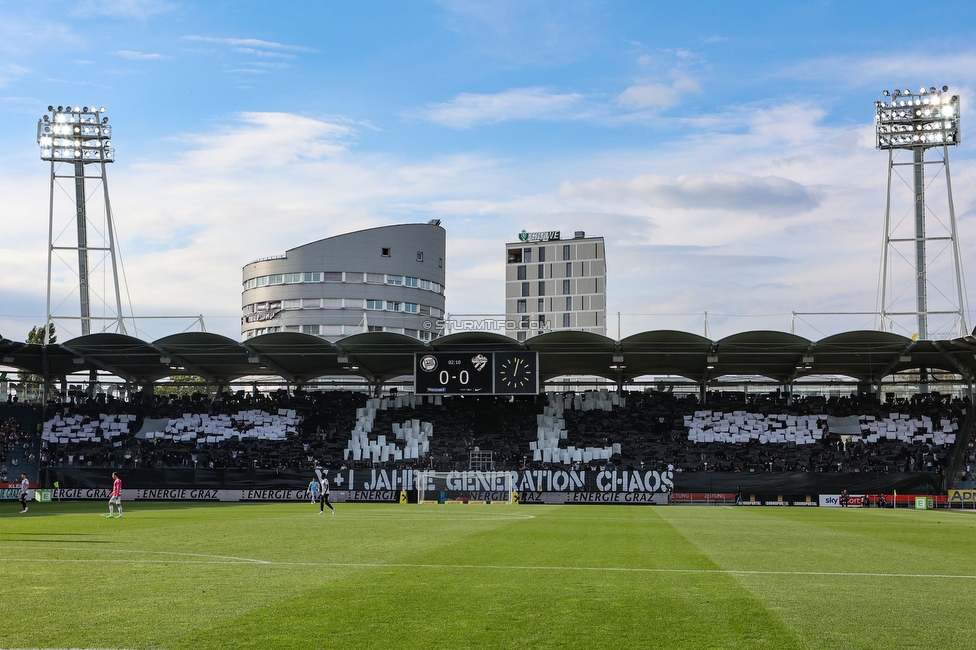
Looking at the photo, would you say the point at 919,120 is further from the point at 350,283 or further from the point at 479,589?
the point at 350,283

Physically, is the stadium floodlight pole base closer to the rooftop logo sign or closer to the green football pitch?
the green football pitch

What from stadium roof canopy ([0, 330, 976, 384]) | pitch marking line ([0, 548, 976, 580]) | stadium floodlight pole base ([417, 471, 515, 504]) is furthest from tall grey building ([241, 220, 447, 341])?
pitch marking line ([0, 548, 976, 580])

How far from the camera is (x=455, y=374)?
5747 centimetres

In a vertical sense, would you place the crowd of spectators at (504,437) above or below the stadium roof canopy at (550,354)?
below

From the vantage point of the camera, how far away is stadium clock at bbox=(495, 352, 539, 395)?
56.9 meters

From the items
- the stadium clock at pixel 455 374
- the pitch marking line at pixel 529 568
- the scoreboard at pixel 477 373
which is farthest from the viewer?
the stadium clock at pixel 455 374

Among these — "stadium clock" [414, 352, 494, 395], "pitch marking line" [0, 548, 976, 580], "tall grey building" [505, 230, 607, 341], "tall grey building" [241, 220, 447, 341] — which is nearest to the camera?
"pitch marking line" [0, 548, 976, 580]

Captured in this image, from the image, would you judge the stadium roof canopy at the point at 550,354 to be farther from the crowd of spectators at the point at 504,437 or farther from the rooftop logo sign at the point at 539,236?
the rooftop logo sign at the point at 539,236

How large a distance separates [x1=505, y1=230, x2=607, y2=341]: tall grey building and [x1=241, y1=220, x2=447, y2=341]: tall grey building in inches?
785

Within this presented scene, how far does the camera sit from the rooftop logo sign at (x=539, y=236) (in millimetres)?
140875

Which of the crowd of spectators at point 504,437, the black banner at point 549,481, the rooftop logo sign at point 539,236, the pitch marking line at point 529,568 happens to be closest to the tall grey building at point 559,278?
the rooftop logo sign at point 539,236

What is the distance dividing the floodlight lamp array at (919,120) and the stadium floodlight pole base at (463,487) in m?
35.8

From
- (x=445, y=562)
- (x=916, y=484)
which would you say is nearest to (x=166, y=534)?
(x=445, y=562)

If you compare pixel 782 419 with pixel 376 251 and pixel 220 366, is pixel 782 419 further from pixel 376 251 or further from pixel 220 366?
pixel 376 251
